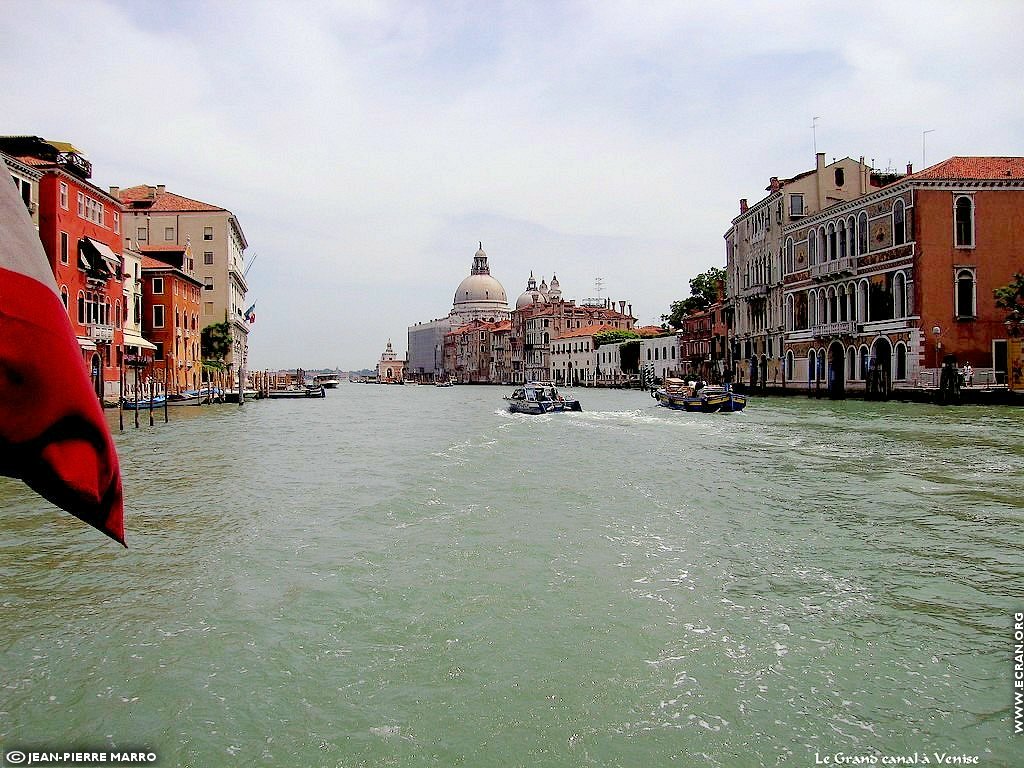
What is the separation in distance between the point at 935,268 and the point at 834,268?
6108mm

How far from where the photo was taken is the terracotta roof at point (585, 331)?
10106 cm

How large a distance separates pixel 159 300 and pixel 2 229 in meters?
45.0

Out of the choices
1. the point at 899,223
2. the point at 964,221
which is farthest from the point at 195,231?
the point at 964,221

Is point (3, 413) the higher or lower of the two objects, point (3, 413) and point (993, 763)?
the higher

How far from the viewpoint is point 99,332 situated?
31.0 metres

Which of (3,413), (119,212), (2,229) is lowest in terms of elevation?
(3,413)

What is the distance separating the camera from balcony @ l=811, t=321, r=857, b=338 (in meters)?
38.7

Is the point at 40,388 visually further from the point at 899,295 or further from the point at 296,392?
the point at 296,392

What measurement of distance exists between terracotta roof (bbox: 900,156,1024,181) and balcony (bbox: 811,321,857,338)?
7315 mm

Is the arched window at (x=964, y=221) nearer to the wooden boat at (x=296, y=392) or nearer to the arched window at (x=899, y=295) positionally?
the arched window at (x=899, y=295)

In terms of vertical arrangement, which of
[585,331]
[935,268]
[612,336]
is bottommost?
[935,268]

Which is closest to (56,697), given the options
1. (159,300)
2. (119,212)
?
(119,212)

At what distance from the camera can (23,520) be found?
9.91 meters

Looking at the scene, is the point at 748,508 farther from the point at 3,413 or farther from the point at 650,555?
the point at 3,413
